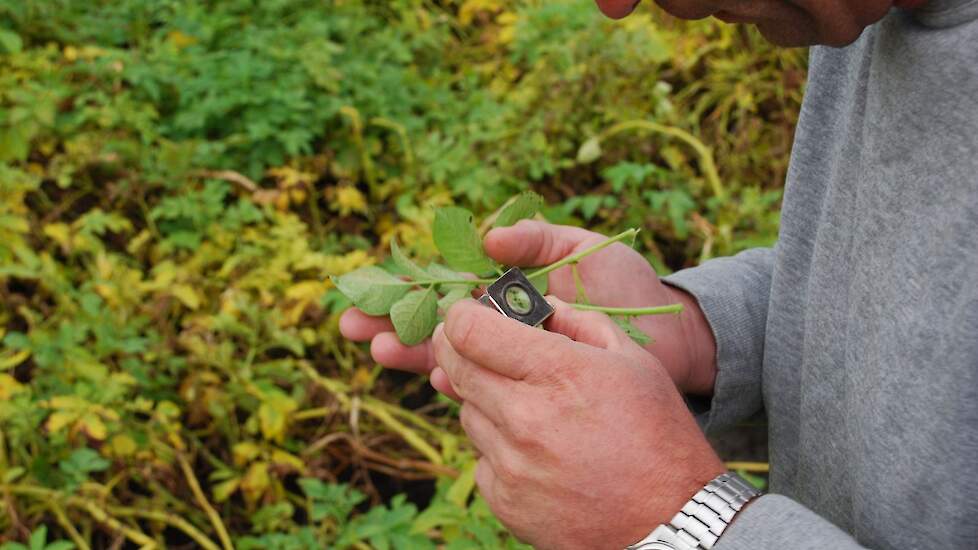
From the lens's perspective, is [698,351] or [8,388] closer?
[698,351]

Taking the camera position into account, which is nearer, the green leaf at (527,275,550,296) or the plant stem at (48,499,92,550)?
the green leaf at (527,275,550,296)

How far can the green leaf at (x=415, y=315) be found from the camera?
120 cm

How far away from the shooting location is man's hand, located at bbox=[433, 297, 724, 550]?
91 cm

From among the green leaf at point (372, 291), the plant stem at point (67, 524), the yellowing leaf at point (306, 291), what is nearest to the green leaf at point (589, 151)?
the yellowing leaf at point (306, 291)

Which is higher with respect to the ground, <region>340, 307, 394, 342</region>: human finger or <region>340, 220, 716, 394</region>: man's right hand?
<region>340, 220, 716, 394</region>: man's right hand

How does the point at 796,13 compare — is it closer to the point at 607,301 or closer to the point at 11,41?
the point at 607,301

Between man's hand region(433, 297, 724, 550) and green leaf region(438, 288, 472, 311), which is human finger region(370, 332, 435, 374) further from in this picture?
man's hand region(433, 297, 724, 550)

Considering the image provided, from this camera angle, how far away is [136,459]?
1.88 metres

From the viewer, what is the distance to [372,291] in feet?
4.13

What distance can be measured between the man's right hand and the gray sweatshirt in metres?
0.17

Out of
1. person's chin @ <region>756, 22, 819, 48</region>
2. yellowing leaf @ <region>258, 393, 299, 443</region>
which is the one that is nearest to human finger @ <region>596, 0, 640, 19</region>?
person's chin @ <region>756, 22, 819, 48</region>

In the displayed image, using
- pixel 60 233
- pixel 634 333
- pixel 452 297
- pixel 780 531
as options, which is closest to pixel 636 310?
pixel 634 333

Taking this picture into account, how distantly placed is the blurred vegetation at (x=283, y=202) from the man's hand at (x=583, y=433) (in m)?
0.57

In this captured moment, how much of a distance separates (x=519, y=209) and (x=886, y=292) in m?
0.51
